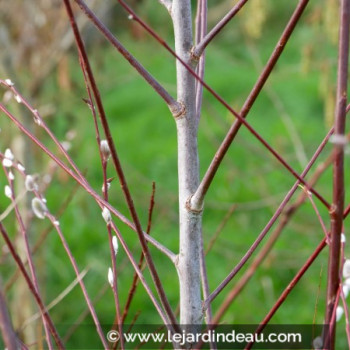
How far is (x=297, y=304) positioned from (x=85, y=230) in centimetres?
122

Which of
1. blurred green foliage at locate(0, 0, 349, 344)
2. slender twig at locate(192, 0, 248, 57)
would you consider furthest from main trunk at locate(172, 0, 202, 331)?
blurred green foliage at locate(0, 0, 349, 344)

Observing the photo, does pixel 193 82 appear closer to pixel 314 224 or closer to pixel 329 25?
pixel 329 25

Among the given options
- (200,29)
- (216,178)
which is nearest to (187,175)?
(200,29)

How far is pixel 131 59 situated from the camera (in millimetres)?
751

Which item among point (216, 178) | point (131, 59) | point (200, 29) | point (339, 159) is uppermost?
point (216, 178)

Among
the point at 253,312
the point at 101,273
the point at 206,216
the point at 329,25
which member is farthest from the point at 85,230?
the point at 329,25

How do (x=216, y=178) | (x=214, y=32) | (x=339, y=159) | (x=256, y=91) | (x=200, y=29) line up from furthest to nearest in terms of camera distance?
1. (x=216, y=178)
2. (x=200, y=29)
3. (x=214, y=32)
4. (x=256, y=91)
5. (x=339, y=159)

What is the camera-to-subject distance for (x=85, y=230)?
360 cm

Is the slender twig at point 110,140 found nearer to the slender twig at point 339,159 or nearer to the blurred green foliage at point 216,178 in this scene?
the slender twig at point 339,159

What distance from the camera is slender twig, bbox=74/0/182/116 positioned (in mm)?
716

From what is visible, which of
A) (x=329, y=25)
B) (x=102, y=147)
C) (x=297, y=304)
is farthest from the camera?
(x=297, y=304)

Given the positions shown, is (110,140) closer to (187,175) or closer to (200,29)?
(187,175)

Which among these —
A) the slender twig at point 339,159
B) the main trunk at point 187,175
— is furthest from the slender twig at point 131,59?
the slender twig at point 339,159

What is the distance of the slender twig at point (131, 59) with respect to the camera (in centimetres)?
72
